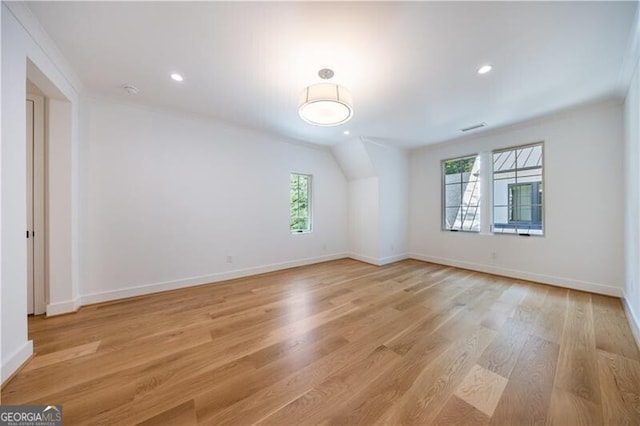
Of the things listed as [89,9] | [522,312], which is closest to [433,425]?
[522,312]

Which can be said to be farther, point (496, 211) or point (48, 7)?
point (496, 211)

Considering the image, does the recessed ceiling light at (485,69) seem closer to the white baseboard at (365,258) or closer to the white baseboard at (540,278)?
the white baseboard at (540,278)

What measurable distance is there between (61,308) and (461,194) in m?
6.45

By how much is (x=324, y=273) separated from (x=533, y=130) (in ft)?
14.1

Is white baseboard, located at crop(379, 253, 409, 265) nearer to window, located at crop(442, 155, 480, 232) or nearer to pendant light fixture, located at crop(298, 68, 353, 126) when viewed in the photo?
window, located at crop(442, 155, 480, 232)

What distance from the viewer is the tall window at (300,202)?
4.68m

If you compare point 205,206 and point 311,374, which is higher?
point 205,206

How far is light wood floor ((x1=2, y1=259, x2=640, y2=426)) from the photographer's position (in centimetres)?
129

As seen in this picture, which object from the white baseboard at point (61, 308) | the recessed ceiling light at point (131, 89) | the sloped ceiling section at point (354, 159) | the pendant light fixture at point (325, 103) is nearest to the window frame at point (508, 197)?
the sloped ceiling section at point (354, 159)

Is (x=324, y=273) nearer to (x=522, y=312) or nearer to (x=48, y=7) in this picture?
(x=522, y=312)

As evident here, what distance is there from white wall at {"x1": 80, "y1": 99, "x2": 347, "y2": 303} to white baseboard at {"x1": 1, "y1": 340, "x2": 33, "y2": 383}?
117cm

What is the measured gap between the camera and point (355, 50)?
2.00 m

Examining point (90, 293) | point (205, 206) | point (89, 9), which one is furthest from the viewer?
point (205, 206)

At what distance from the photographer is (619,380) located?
1.52 metres
